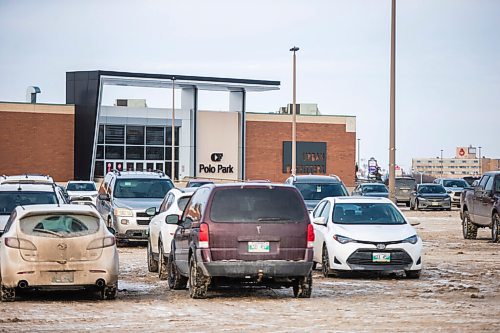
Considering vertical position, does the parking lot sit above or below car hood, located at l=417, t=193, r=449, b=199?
below

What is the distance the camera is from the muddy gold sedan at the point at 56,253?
618 inches

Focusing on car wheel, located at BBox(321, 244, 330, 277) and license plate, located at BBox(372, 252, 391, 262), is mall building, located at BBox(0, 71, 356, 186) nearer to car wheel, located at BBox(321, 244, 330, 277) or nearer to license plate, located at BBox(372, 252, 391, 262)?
car wheel, located at BBox(321, 244, 330, 277)

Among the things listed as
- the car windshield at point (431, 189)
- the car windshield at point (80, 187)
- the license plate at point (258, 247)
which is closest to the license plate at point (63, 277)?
the license plate at point (258, 247)

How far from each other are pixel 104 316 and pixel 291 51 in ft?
134

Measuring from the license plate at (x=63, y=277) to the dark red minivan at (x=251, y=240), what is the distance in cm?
178

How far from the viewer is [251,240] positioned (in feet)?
52.5

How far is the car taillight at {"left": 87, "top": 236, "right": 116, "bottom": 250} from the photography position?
16125 millimetres

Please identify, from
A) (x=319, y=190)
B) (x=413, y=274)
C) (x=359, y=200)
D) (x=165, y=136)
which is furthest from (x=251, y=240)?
(x=165, y=136)

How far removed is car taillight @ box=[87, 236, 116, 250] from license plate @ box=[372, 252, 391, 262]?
5462 mm

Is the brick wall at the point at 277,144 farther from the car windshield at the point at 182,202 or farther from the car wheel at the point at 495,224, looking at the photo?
the car windshield at the point at 182,202

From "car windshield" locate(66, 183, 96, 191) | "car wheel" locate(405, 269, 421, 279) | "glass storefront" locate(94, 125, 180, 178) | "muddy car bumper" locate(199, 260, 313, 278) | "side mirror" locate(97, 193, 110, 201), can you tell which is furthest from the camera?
"glass storefront" locate(94, 125, 180, 178)

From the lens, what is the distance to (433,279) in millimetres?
19656

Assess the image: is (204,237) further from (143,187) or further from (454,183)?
(454,183)

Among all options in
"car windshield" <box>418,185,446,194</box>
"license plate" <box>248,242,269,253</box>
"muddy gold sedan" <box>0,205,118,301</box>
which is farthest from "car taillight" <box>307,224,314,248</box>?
"car windshield" <box>418,185,446,194</box>
